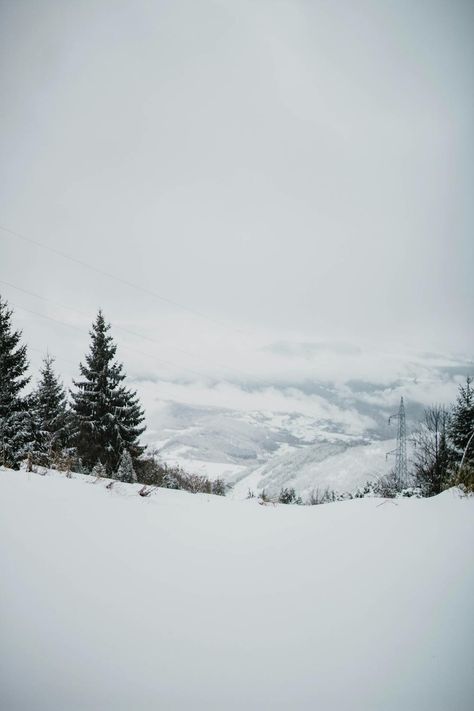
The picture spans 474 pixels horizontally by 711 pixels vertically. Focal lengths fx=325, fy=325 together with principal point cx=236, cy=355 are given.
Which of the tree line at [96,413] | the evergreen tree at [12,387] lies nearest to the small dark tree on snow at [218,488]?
the tree line at [96,413]

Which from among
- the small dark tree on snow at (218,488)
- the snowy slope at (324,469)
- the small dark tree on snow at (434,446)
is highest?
the small dark tree on snow at (434,446)

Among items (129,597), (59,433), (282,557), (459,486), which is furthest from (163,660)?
(59,433)

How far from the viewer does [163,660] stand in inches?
51.6

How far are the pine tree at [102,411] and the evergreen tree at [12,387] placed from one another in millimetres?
5001

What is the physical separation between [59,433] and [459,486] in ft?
65.8

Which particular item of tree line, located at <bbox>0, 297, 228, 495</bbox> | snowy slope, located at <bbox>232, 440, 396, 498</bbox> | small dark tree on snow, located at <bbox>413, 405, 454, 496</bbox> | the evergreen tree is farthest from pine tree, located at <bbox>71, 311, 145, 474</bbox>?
snowy slope, located at <bbox>232, 440, 396, 498</bbox>

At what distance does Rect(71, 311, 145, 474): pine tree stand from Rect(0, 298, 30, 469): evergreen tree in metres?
5.00

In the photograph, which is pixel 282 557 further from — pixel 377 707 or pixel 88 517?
pixel 88 517

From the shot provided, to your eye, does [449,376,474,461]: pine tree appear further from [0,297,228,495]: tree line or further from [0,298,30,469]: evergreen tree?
[0,298,30,469]: evergreen tree

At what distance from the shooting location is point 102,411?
2023 centimetres

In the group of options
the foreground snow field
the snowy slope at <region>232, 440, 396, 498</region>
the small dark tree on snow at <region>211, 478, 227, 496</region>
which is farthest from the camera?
the snowy slope at <region>232, 440, 396, 498</region>

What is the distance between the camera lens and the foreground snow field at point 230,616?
1.20 m

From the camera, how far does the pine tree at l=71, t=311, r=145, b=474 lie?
19.5m

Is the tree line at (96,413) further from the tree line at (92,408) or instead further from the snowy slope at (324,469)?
the snowy slope at (324,469)
